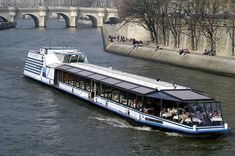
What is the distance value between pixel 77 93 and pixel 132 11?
1633 inches

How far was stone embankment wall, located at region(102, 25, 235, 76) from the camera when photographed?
48.7 m

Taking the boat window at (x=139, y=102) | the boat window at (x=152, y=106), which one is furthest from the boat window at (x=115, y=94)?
the boat window at (x=152, y=106)

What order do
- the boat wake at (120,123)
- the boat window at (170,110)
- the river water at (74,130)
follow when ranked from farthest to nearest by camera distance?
the boat wake at (120,123) → the boat window at (170,110) → the river water at (74,130)

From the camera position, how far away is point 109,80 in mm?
30375

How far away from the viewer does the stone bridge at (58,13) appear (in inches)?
5443

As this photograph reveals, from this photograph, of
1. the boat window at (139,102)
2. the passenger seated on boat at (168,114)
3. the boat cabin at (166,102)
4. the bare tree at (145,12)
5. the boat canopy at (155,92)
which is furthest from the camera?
the bare tree at (145,12)

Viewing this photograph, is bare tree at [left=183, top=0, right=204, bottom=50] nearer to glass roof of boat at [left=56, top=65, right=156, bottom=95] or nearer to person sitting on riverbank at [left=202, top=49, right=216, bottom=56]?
person sitting on riverbank at [left=202, top=49, right=216, bottom=56]

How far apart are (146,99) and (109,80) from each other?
4.67 metres

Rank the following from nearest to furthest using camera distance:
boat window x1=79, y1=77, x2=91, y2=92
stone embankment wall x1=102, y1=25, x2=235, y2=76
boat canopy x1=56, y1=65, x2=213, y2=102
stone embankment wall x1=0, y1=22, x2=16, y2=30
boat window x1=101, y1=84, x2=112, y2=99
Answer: boat canopy x1=56, y1=65, x2=213, y2=102 < boat window x1=101, y1=84, x2=112, y2=99 < boat window x1=79, y1=77, x2=91, y2=92 < stone embankment wall x1=102, y1=25, x2=235, y2=76 < stone embankment wall x1=0, y1=22, x2=16, y2=30

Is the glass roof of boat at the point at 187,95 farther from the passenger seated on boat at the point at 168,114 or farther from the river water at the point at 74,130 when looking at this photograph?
the river water at the point at 74,130

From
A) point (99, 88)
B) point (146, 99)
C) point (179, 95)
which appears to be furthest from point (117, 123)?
point (99, 88)

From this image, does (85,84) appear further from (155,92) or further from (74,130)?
(155,92)

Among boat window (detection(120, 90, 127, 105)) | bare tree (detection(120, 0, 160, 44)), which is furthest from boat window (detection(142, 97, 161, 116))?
bare tree (detection(120, 0, 160, 44))

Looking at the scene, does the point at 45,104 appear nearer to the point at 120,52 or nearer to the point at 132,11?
the point at 120,52
